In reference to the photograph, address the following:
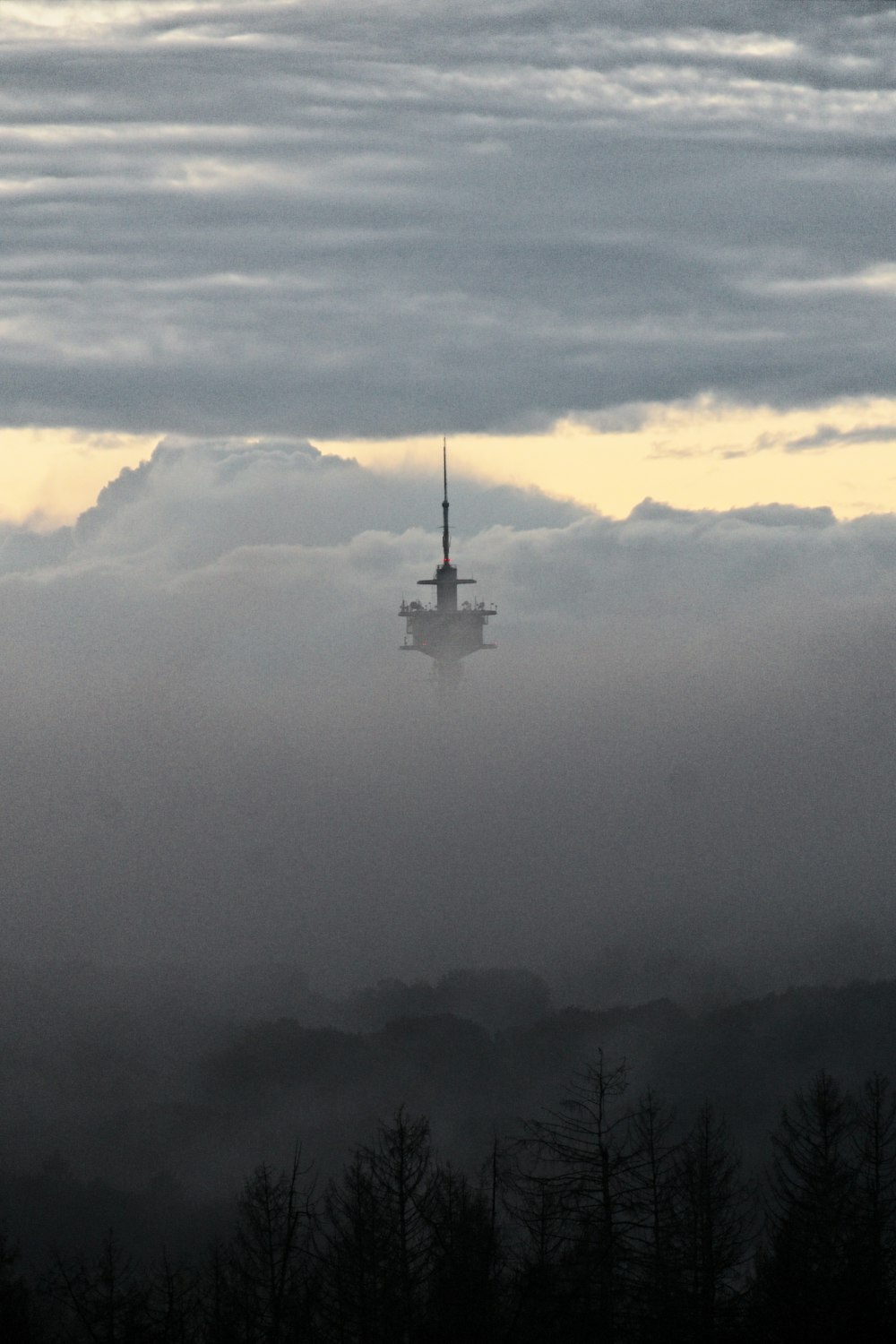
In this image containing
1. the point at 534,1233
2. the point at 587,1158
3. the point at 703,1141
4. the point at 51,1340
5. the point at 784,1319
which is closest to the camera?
the point at 587,1158

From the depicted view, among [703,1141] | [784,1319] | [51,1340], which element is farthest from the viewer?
[703,1141]

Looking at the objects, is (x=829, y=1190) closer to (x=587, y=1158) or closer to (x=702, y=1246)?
(x=702, y=1246)

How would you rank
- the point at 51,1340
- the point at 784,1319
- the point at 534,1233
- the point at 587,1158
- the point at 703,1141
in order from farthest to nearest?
1. the point at 703,1141
2. the point at 51,1340
3. the point at 534,1233
4. the point at 784,1319
5. the point at 587,1158

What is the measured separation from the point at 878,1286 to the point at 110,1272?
5058 centimetres

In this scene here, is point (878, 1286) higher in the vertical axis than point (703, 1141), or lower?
lower

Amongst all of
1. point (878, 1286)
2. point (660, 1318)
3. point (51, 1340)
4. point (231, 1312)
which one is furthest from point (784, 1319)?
point (51, 1340)

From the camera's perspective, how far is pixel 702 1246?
13050 cm

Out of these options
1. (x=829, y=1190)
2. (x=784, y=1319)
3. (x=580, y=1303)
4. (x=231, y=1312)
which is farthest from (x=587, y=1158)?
(x=829, y=1190)

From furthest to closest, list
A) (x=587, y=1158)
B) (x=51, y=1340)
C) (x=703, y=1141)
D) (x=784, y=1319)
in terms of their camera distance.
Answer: (x=703, y=1141) → (x=51, y=1340) → (x=784, y=1319) → (x=587, y=1158)

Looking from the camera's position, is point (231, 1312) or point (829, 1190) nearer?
point (231, 1312)

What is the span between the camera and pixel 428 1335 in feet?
399

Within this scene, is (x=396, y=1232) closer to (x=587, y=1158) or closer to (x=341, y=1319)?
(x=341, y=1319)

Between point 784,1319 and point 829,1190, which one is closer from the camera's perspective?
point 784,1319

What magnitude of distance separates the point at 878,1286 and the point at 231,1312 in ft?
136
